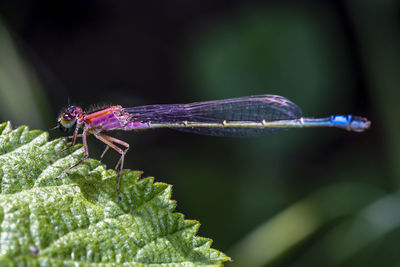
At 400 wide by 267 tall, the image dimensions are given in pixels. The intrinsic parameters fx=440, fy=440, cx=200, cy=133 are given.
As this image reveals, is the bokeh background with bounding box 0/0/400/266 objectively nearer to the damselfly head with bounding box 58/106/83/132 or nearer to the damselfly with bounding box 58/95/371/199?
the damselfly head with bounding box 58/106/83/132

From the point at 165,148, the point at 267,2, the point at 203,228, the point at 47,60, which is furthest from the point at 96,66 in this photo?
the point at 203,228

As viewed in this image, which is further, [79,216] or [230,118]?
[230,118]

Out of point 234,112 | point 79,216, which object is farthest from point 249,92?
point 79,216

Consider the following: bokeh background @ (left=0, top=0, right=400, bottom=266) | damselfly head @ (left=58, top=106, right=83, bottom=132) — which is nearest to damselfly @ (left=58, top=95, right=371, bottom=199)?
damselfly head @ (left=58, top=106, right=83, bottom=132)

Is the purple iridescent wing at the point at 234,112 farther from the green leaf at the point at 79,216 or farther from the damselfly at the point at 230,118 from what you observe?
the green leaf at the point at 79,216

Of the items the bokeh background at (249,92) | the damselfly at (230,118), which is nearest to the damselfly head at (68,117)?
the damselfly at (230,118)

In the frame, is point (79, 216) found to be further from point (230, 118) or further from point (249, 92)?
point (249, 92)
